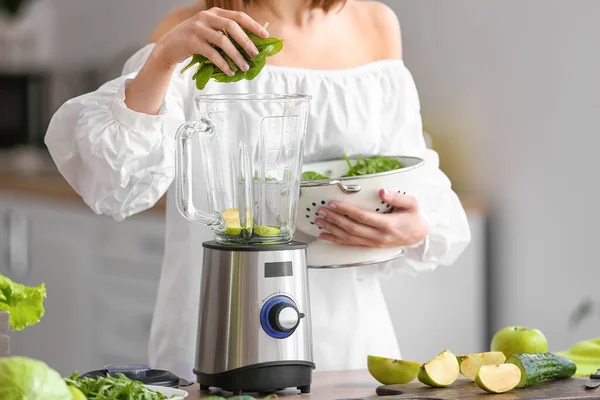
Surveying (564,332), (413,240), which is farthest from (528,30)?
(413,240)

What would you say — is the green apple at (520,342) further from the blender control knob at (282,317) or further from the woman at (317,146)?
the blender control knob at (282,317)

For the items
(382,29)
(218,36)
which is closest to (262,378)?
(218,36)

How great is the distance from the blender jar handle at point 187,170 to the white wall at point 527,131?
141 cm

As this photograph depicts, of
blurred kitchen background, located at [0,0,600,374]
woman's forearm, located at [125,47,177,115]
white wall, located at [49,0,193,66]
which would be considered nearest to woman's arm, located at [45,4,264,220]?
woman's forearm, located at [125,47,177,115]

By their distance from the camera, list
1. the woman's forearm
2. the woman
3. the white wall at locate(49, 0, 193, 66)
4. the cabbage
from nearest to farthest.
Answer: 1. the cabbage
2. the woman's forearm
3. the woman
4. the white wall at locate(49, 0, 193, 66)

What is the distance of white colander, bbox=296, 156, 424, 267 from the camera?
133cm

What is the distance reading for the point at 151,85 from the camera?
1277 mm

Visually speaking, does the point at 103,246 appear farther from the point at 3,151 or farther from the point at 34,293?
the point at 34,293

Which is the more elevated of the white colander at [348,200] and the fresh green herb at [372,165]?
the fresh green herb at [372,165]

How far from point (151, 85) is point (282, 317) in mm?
364

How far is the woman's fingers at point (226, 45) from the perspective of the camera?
1136 millimetres

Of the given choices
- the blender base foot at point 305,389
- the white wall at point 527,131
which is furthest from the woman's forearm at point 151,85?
the white wall at point 527,131

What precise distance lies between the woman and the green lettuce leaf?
0.88ft

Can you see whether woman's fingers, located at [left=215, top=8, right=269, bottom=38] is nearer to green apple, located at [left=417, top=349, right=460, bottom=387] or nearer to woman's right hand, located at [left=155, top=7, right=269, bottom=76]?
woman's right hand, located at [left=155, top=7, right=269, bottom=76]
